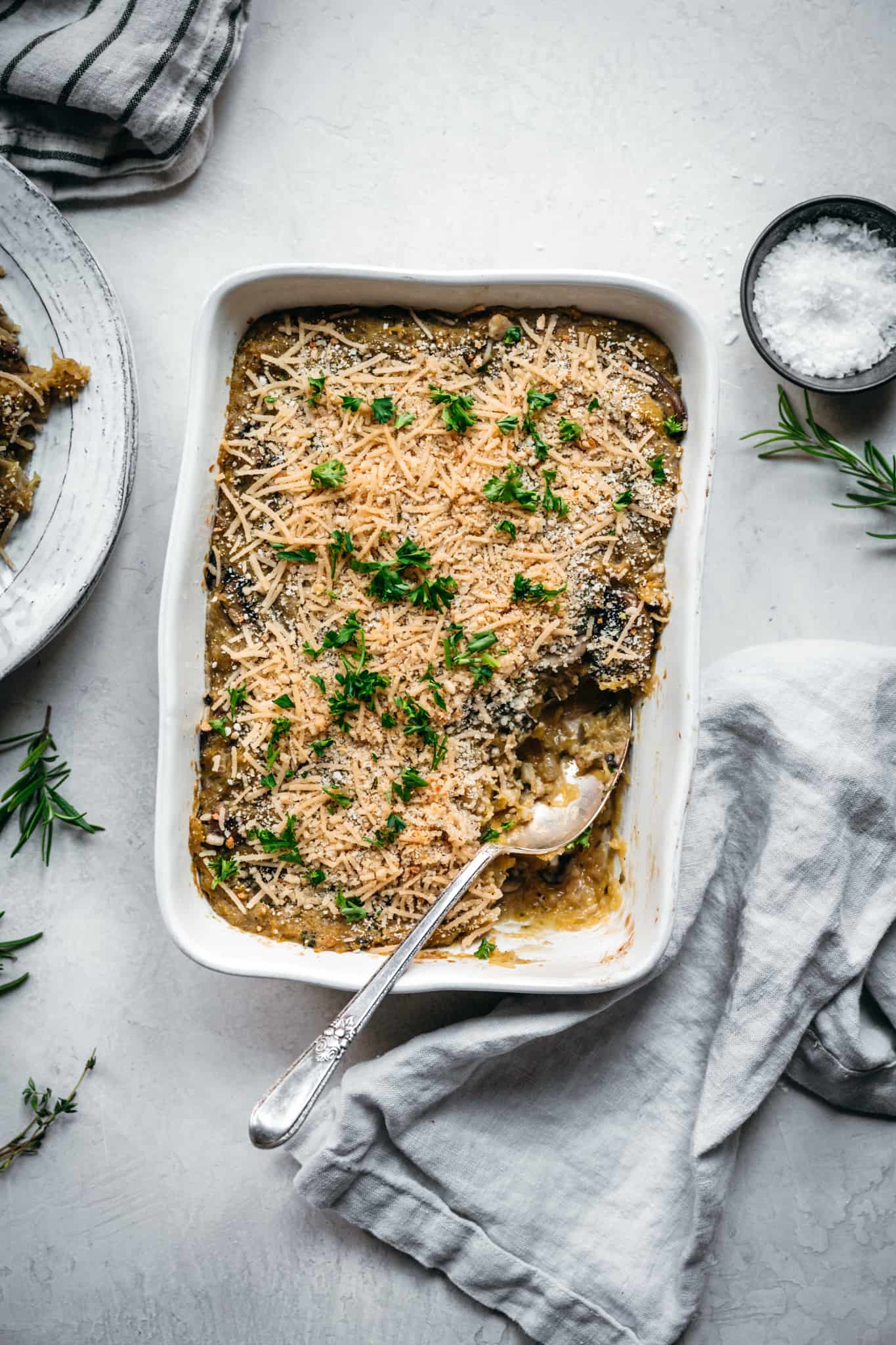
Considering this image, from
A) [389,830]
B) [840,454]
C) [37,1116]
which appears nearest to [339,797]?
[389,830]

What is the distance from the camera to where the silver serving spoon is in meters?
1.80

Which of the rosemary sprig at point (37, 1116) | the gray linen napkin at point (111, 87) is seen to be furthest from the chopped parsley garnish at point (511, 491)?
the rosemary sprig at point (37, 1116)

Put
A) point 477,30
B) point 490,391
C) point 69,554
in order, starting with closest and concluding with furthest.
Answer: point 490,391 → point 69,554 → point 477,30

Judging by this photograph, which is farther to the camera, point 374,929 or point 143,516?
point 143,516

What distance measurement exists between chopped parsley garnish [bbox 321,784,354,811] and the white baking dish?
0.29 metres

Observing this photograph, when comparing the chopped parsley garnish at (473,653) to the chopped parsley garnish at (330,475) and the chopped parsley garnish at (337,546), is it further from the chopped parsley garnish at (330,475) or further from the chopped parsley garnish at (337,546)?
the chopped parsley garnish at (330,475)

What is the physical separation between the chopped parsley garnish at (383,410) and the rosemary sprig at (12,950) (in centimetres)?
152

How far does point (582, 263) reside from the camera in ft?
7.25

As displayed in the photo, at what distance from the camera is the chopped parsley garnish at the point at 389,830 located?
1907 mm

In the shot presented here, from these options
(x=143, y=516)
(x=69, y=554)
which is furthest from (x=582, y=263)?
(x=69, y=554)

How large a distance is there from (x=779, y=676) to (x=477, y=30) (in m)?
1.75

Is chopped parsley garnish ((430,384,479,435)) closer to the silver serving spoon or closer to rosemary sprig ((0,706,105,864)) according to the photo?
the silver serving spoon

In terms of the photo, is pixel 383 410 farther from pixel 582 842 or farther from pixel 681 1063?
pixel 681 1063

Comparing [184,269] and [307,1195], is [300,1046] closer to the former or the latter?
[307,1195]
